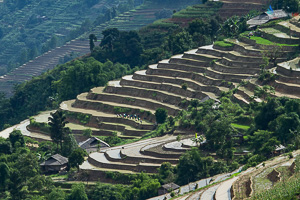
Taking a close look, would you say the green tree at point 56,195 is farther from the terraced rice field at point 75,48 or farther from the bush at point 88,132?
the terraced rice field at point 75,48

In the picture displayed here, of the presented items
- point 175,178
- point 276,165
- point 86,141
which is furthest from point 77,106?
point 276,165

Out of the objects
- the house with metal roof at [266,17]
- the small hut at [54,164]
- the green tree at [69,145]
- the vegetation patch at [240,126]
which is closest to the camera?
the vegetation patch at [240,126]

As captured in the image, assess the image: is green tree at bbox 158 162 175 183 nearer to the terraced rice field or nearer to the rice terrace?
the rice terrace

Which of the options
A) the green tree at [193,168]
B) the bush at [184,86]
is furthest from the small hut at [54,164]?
the bush at [184,86]

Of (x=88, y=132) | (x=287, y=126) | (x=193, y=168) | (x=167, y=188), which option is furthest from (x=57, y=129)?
(x=287, y=126)

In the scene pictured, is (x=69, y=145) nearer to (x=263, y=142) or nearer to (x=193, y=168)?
(x=193, y=168)

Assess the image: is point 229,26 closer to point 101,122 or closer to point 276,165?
point 101,122

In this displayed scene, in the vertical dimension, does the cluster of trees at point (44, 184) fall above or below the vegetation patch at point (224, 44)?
below
